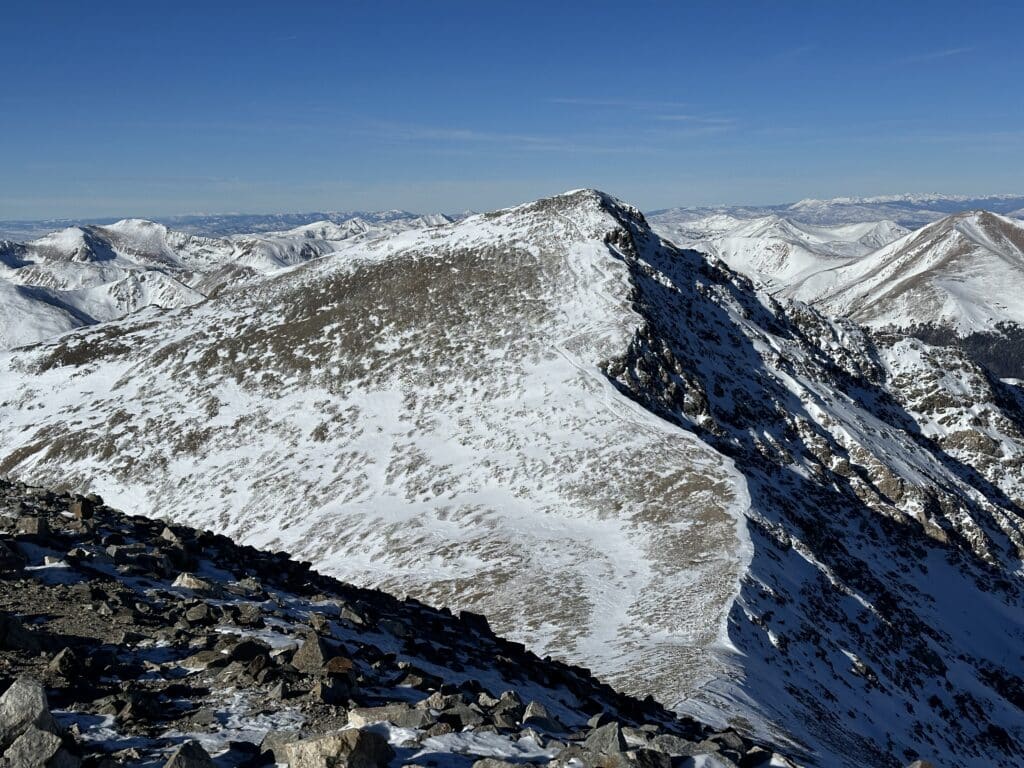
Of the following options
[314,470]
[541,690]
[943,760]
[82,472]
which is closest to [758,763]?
[541,690]

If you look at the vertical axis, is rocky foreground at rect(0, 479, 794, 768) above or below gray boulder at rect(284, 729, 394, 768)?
below

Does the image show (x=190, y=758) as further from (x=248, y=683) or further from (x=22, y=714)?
(x=248, y=683)

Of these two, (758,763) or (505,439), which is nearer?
(758,763)

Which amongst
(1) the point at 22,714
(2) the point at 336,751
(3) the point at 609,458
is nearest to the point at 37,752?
(1) the point at 22,714

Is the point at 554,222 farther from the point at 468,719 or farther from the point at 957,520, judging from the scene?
the point at 468,719

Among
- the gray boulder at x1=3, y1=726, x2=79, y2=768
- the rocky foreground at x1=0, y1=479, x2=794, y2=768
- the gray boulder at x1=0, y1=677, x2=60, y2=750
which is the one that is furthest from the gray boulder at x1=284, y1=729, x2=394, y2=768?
the gray boulder at x1=0, y1=677, x2=60, y2=750

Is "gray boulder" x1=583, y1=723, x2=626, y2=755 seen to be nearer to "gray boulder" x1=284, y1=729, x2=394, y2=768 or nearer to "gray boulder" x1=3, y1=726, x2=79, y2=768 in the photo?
"gray boulder" x1=284, y1=729, x2=394, y2=768
